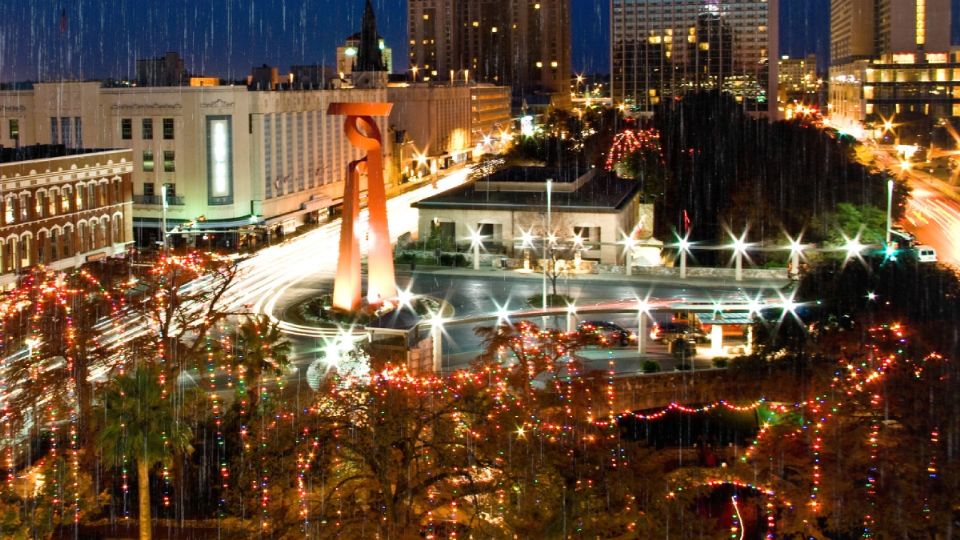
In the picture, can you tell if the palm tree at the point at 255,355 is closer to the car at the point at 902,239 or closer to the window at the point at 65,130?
the car at the point at 902,239

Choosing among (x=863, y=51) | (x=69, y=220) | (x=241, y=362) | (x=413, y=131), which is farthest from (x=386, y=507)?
(x=863, y=51)

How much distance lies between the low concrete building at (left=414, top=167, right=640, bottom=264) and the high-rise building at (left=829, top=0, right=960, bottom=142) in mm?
60417

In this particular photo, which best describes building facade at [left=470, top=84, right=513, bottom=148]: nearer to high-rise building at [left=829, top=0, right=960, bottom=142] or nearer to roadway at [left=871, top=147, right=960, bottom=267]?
high-rise building at [left=829, top=0, right=960, bottom=142]

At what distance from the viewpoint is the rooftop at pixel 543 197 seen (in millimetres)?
42281

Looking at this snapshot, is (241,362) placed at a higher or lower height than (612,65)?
lower

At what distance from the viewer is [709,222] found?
54969 millimetres

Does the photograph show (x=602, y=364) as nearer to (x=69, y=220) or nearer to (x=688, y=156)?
(x=69, y=220)

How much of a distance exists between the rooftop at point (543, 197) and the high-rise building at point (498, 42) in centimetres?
10427

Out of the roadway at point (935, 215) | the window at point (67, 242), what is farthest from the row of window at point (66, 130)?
the roadway at point (935, 215)

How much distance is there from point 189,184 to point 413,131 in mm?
34606

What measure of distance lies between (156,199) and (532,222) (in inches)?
728

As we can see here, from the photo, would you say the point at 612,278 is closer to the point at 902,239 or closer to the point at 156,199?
the point at 902,239

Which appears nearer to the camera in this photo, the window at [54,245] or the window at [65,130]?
the window at [54,245]

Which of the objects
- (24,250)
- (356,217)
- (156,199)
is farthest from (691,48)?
(356,217)
